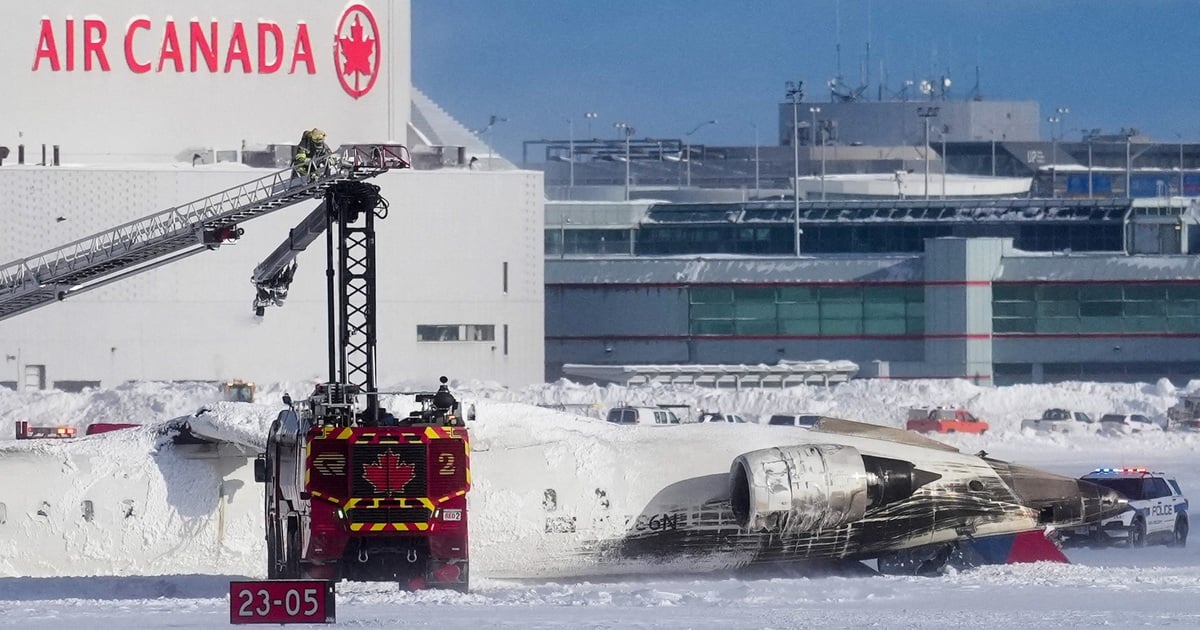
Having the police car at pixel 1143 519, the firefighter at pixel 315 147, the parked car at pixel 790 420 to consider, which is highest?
the firefighter at pixel 315 147

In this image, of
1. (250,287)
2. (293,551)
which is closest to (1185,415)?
(250,287)

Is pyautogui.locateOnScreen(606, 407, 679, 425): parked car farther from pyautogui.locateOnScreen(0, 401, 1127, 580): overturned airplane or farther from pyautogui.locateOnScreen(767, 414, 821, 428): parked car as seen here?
pyautogui.locateOnScreen(0, 401, 1127, 580): overturned airplane

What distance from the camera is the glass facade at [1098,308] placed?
3460 inches

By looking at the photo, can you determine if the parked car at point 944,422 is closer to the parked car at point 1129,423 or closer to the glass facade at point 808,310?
the parked car at point 1129,423

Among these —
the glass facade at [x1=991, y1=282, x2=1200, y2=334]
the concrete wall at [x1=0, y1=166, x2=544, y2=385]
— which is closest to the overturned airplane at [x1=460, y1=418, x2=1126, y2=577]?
the concrete wall at [x1=0, y1=166, x2=544, y2=385]

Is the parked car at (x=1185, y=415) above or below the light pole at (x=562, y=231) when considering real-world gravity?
below

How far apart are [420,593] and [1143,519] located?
665 inches

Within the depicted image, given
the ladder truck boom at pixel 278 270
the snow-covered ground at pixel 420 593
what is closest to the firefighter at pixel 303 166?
the ladder truck boom at pixel 278 270

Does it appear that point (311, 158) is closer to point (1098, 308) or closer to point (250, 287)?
point (250, 287)

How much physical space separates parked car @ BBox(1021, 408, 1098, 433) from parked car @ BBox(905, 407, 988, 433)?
1864 millimetres

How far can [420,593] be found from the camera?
25547mm

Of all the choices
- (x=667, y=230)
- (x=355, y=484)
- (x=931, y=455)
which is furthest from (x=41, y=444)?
(x=667, y=230)

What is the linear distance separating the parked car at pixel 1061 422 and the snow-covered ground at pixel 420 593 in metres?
29.3

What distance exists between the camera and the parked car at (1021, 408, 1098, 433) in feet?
213
